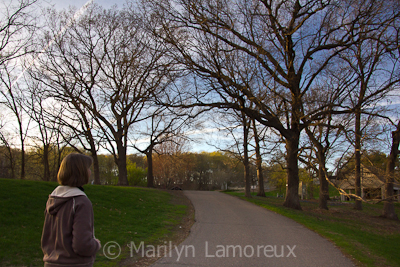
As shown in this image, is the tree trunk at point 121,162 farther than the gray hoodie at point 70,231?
Yes

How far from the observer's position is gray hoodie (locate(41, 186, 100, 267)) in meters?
2.38

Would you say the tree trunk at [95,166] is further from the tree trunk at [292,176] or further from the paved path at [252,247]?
the paved path at [252,247]

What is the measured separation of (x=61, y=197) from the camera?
2459 millimetres

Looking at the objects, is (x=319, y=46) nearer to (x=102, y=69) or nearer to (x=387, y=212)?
(x=387, y=212)

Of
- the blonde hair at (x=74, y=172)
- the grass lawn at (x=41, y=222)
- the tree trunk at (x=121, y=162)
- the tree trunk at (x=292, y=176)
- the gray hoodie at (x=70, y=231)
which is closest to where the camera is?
the gray hoodie at (x=70, y=231)

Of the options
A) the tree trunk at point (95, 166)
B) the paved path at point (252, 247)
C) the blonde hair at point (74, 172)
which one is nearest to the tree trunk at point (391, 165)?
the paved path at point (252, 247)

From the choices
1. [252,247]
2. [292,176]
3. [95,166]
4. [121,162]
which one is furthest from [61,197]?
[121,162]

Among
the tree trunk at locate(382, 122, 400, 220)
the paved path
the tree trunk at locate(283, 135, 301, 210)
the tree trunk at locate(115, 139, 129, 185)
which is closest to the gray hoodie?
the paved path

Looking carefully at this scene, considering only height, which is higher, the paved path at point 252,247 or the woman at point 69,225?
the woman at point 69,225

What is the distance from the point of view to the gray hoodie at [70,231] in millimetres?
2377

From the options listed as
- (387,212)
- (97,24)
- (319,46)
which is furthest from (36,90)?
(387,212)

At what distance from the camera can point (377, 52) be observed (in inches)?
581

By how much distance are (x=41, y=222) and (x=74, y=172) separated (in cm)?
570

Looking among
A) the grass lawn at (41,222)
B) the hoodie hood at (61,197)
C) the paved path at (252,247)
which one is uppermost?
the hoodie hood at (61,197)
